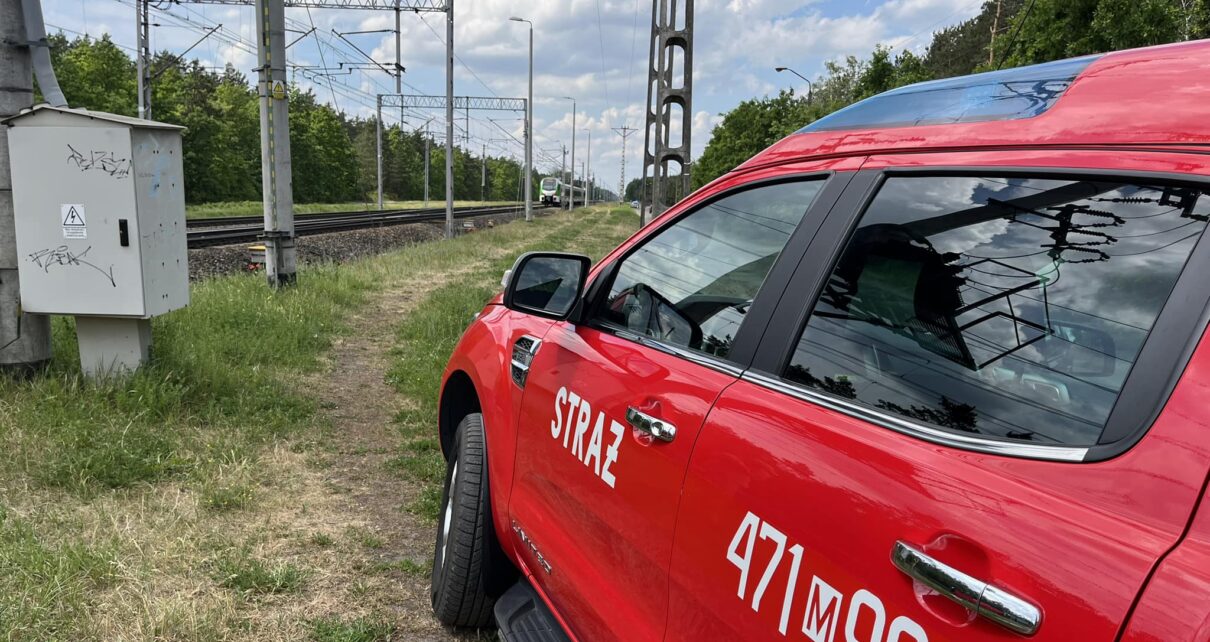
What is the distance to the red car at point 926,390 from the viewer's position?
41.6 inches

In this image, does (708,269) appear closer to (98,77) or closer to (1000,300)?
(1000,300)

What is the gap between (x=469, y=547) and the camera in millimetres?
2934

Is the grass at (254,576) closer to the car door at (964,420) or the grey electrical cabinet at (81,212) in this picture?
the car door at (964,420)

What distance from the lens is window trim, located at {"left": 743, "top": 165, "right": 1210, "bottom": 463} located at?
3.53 ft

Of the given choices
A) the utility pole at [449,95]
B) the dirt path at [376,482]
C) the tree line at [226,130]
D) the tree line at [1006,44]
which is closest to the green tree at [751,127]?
the tree line at [1006,44]

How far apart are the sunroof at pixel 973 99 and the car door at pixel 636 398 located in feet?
0.69

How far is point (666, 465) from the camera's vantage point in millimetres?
1786

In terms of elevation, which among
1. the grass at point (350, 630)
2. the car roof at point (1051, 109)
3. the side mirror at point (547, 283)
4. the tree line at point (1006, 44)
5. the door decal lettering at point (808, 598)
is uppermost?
the tree line at point (1006, 44)

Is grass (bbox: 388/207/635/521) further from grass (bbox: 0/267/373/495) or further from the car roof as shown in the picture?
the car roof

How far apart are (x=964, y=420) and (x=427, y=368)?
238 inches

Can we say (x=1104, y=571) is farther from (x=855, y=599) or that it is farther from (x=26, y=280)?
(x=26, y=280)

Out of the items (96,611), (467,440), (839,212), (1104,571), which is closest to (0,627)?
(96,611)

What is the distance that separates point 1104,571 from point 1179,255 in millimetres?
492

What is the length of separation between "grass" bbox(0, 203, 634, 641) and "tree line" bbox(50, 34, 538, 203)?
2371 cm
